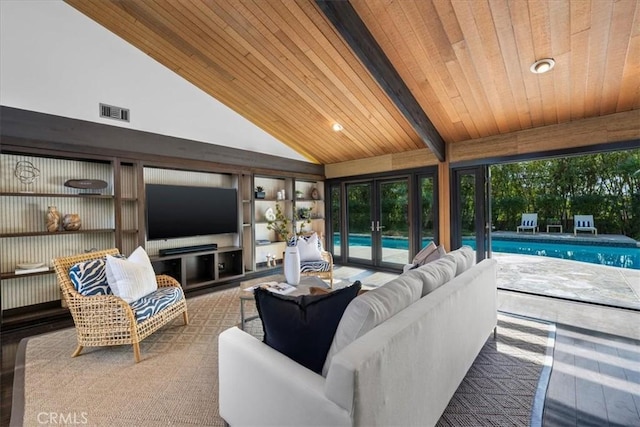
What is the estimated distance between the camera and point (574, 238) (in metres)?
8.24

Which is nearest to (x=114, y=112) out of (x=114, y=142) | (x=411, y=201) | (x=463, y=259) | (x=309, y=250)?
(x=114, y=142)

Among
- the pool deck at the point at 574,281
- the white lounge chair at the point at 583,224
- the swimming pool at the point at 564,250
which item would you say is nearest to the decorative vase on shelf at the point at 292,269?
the swimming pool at the point at 564,250

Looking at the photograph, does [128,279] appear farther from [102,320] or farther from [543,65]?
[543,65]

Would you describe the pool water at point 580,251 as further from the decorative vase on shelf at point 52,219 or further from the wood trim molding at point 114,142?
the decorative vase on shelf at point 52,219

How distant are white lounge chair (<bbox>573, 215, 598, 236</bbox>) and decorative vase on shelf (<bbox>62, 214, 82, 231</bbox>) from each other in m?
11.9

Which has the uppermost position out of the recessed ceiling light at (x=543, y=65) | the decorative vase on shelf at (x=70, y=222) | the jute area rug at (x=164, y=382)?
the recessed ceiling light at (x=543, y=65)

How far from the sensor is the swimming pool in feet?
20.2

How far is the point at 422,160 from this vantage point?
5223 millimetres

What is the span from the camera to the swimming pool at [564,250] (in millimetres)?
6148

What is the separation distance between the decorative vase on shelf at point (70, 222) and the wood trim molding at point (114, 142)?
80 centimetres

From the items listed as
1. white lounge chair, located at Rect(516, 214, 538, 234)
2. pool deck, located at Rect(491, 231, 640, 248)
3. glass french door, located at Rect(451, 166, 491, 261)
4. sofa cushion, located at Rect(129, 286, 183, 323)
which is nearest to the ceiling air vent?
sofa cushion, located at Rect(129, 286, 183, 323)

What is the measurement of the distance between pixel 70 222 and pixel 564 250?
10727mm

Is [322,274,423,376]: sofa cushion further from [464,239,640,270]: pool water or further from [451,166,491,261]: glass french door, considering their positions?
[464,239,640,270]: pool water

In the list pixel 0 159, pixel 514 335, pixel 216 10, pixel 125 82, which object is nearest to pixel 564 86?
pixel 514 335
